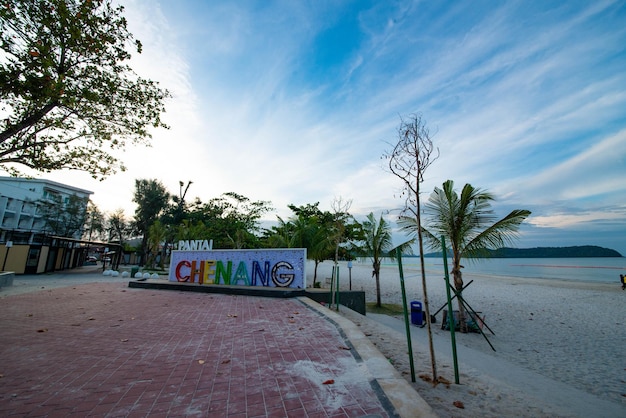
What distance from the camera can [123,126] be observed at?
8828 millimetres

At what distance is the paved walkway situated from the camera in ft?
9.73

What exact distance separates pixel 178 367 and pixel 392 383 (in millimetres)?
3111

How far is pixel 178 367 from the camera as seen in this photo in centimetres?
402

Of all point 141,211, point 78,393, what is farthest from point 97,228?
point 78,393

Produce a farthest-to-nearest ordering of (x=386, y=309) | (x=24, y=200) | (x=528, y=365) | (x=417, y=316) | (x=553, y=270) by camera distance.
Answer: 1. (x=553, y=270)
2. (x=24, y=200)
3. (x=386, y=309)
4. (x=417, y=316)
5. (x=528, y=365)

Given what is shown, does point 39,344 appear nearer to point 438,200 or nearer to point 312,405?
point 312,405

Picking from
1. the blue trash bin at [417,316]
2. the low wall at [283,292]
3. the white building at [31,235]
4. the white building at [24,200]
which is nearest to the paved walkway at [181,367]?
the low wall at [283,292]

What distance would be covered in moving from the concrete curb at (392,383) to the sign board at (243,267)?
666cm

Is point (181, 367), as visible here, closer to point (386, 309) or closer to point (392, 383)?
point (392, 383)

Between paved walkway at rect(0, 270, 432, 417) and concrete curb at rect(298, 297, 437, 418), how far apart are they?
76mm

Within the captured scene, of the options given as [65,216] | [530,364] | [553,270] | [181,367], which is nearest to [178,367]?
[181,367]

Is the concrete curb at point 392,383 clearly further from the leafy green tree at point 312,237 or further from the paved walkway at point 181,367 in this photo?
the leafy green tree at point 312,237

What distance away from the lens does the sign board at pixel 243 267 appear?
12.0 meters

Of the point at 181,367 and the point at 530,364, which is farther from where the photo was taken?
the point at 530,364
